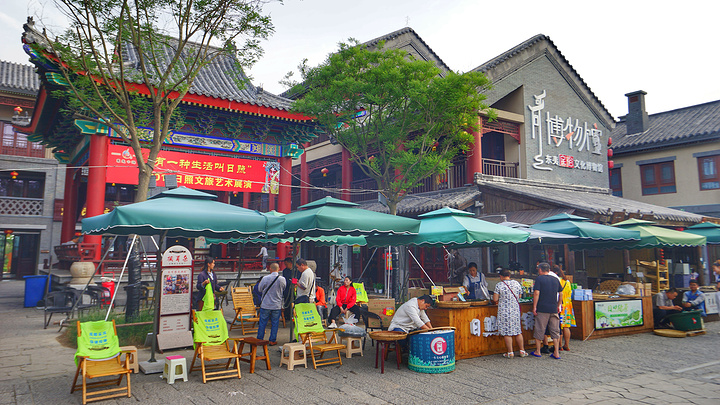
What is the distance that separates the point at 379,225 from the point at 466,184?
11.2 metres

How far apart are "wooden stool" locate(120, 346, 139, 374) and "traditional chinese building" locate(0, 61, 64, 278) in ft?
66.1

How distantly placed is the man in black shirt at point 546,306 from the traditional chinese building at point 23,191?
23.4 m

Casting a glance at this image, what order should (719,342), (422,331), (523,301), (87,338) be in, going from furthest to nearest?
(719,342), (523,301), (422,331), (87,338)

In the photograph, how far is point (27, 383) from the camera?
6.17 m

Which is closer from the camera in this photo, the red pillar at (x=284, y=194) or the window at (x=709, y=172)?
the red pillar at (x=284, y=194)

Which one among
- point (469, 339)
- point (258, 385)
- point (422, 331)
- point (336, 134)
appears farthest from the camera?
point (336, 134)

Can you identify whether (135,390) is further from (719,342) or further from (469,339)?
(719,342)

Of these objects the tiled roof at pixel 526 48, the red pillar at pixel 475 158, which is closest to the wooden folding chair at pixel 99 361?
the red pillar at pixel 475 158

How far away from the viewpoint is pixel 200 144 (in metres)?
14.8

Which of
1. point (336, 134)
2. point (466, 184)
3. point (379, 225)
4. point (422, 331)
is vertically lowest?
point (422, 331)

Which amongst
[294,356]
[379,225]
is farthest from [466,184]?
[294,356]

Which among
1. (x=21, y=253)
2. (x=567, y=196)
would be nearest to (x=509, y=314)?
(x=567, y=196)

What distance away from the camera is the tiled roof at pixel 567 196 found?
15454 mm

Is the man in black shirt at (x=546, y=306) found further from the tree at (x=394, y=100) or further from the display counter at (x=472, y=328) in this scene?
the tree at (x=394, y=100)
